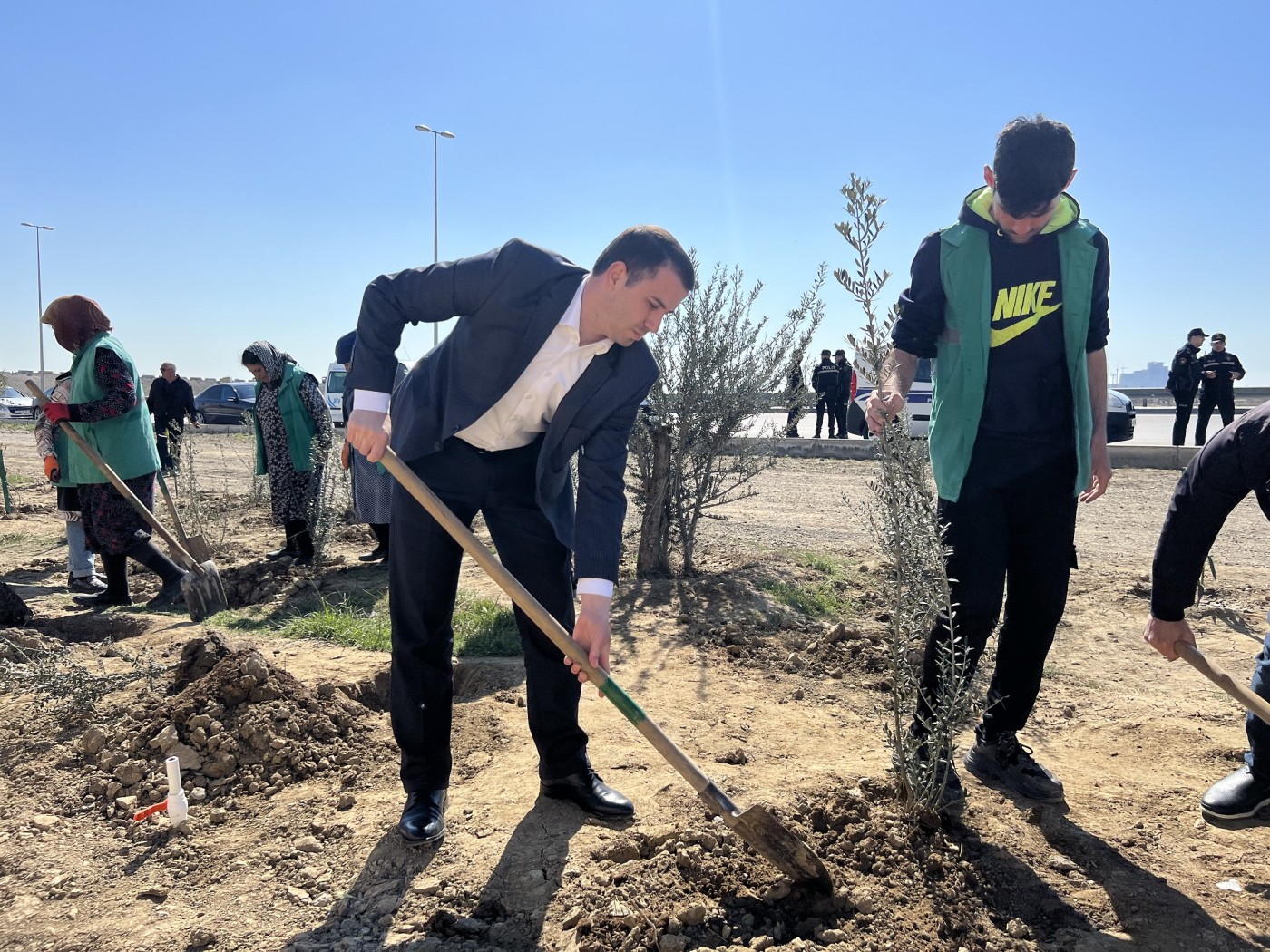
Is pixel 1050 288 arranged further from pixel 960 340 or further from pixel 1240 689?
pixel 1240 689

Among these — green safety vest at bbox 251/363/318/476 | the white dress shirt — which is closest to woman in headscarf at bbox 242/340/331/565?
green safety vest at bbox 251/363/318/476

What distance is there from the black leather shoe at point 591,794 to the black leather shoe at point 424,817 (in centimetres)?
33

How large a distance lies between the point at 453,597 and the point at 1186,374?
40.9 feet

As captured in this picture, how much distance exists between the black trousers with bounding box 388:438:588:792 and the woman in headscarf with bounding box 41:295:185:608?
3.36 meters

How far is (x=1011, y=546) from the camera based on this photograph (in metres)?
2.71

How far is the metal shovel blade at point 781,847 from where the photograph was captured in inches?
86.7

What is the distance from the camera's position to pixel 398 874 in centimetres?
241

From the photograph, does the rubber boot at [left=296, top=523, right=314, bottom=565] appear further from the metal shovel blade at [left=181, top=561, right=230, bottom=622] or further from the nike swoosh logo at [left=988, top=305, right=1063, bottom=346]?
the nike swoosh logo at [left=988, top=305, right=1063, bottom=346]

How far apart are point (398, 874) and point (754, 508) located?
6.82m

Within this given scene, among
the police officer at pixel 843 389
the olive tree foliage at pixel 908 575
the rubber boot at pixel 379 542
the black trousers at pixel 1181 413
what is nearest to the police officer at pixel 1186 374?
the black trousers at pixel 1181 413

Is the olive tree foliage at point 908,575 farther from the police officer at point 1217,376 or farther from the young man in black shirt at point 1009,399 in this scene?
the police officer at point 1217,376

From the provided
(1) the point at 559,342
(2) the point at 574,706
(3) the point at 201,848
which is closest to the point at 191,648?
(3) the point at 201,848

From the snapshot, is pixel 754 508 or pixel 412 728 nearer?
pixel 412 728

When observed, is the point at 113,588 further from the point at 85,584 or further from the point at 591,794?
the point at 591,794
